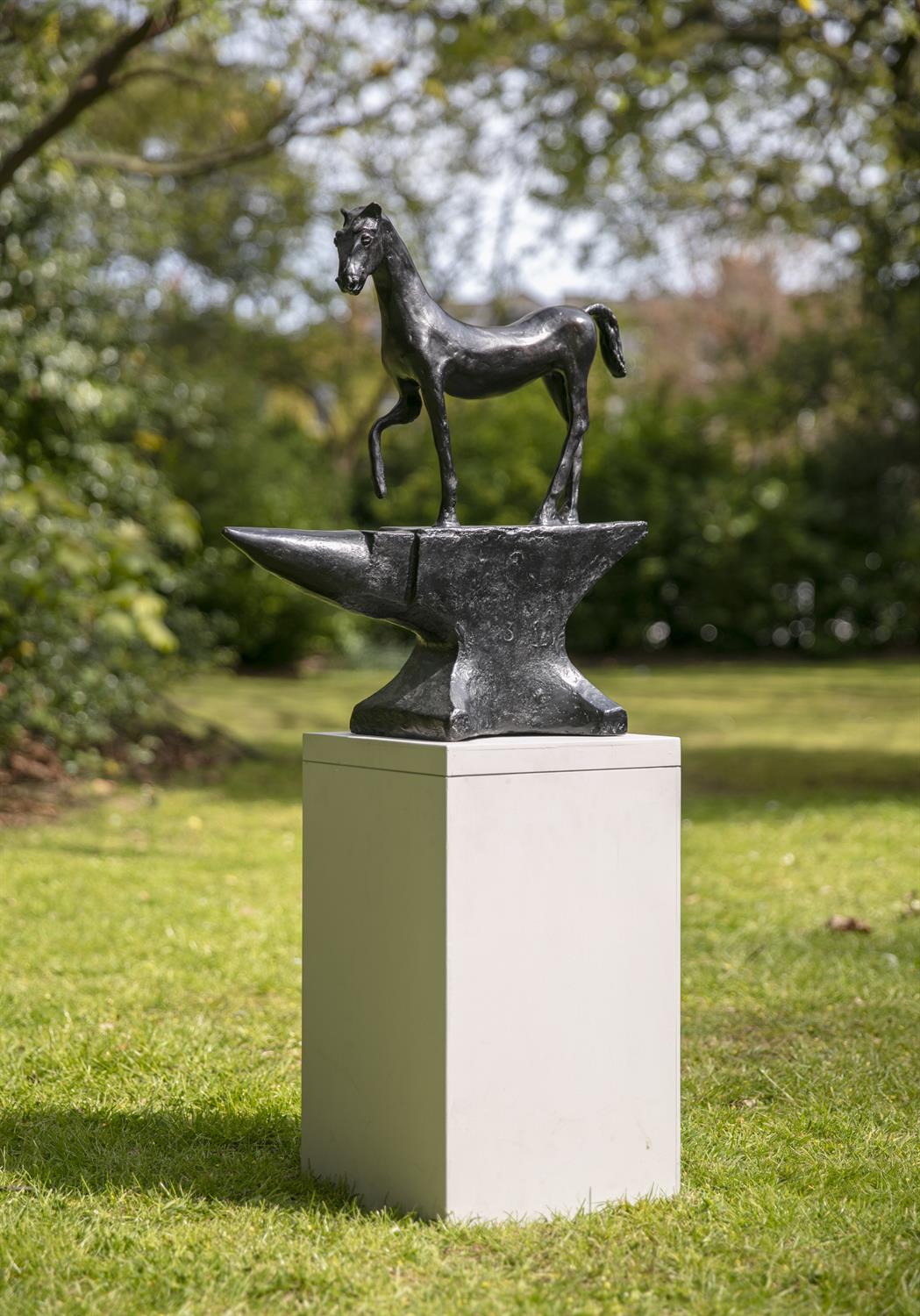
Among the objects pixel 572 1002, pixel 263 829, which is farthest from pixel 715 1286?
pixel 263 829

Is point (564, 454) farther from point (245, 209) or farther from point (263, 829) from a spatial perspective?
point (245, 209)

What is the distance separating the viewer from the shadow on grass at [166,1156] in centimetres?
343

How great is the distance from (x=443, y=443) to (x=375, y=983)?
4.33ft

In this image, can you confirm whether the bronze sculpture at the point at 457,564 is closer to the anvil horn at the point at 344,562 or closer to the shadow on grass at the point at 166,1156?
the anvil horn at the point at 344,562

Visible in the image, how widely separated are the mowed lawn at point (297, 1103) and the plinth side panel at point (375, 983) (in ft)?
0.40

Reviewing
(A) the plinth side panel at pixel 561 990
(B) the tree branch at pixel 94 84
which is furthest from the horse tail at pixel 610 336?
(B) the tree branch at pixel 94 84

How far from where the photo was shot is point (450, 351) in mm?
3609

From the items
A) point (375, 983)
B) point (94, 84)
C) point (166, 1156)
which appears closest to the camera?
point (375, 983)

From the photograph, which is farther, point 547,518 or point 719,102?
point 719,102

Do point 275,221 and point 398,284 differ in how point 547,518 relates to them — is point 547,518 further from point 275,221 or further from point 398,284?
point 275,221

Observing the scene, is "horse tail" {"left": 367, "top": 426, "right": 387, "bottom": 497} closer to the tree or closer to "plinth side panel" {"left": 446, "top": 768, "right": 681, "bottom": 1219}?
"plinth side panel" {"left": 446, "top": 768, "right": 681, "bottom": 1219}

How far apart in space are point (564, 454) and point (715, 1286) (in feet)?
6.58

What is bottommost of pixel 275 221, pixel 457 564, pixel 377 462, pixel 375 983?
pixel 375 983

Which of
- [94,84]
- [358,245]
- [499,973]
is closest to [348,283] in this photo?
[358,245]
